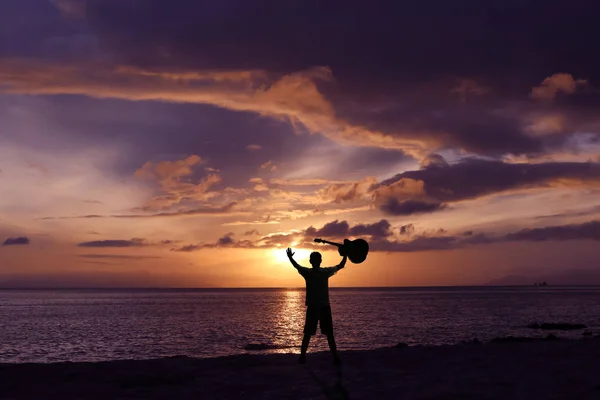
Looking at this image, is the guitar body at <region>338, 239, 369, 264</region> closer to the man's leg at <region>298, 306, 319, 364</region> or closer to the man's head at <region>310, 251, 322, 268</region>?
the man's head at <region>310, 251, 322, 268</region>

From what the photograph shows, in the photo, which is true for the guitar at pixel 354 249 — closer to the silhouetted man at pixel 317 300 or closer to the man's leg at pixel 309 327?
the silhouetted man at pixel 317 300

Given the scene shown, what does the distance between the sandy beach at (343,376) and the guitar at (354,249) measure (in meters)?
2.64

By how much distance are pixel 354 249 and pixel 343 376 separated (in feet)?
11.7

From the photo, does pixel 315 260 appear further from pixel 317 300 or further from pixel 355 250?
pixel 355 250

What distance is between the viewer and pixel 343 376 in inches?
472

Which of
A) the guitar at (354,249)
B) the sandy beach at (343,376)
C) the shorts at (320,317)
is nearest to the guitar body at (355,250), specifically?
the guitar at (354,249)

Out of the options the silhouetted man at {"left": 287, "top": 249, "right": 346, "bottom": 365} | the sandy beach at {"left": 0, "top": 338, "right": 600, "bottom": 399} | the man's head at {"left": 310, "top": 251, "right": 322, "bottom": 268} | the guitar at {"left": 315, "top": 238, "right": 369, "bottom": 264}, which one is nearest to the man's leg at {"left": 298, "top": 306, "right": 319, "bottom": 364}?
the silhouetted man at {"left": 287, "top": 249, "right": 346, "bottom": 365}

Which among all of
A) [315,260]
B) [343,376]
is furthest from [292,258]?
[343,376]

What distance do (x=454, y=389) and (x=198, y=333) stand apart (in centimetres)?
4599

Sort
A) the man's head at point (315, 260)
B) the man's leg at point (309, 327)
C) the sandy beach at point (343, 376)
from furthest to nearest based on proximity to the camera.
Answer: the man's head at point (315, 260)
the man's leg at point (309, 327)
the sandy beach at point (343, 376)

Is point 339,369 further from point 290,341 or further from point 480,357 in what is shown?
point 290,341

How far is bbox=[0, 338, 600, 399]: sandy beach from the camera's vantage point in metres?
10.4

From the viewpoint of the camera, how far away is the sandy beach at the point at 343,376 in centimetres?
1036

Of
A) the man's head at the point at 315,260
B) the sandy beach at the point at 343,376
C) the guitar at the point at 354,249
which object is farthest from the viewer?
the guitar at the point at 354,249
